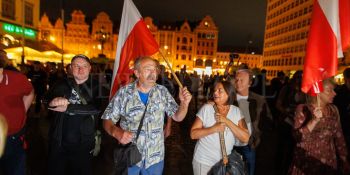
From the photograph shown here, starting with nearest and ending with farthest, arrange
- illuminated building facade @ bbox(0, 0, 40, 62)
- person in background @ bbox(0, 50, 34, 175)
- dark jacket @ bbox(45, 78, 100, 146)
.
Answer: person in background @ bbox(0, 50, 34, 175), dark jacket @ bbox(45, 78, 100, 146), illuminated building facade @ bbox(0, 0, 40, 62)

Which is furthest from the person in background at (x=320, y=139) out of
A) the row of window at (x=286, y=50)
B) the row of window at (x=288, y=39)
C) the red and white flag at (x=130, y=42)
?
the row of window at (x=286, y=50)

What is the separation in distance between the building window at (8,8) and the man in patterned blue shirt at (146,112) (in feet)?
80.8

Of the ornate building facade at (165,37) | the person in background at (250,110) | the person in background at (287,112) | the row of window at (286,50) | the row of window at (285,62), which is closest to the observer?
the person in background at (250,110)

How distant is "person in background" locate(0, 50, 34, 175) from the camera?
3.35 m

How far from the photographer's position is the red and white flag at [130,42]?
406cm

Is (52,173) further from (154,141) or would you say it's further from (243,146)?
(243,146)

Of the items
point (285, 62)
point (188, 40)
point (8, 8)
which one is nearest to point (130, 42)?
point (8, 8)

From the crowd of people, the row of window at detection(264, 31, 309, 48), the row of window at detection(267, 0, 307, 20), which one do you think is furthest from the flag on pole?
the row of window at detection(267, 0, 307, 20)

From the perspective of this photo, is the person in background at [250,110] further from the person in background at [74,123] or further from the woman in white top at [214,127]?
the person in background at [74,123]

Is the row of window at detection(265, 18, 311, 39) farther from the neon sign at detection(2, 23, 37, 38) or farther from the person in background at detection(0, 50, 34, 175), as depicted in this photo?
the person in background at detection(0, 50, 34, 175)

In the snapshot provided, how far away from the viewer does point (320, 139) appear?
10.5 ft

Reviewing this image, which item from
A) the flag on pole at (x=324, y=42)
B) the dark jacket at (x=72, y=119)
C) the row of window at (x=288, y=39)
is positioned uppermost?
the row of window at (x=288, y=39)

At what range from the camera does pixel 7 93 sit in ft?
11.0

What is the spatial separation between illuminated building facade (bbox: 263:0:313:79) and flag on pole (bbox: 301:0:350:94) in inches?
2880
